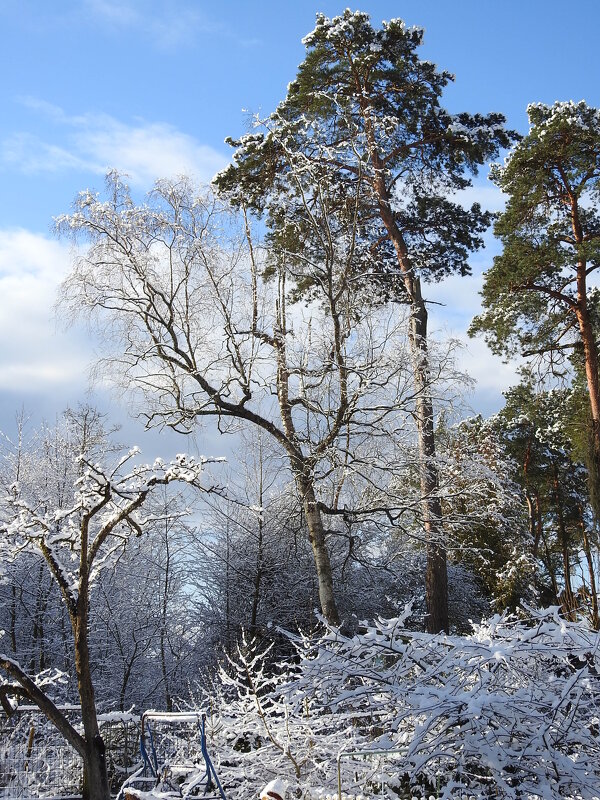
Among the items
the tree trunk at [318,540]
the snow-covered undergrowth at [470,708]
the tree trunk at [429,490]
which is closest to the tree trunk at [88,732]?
the snow-covered undergrowth at [470,708]

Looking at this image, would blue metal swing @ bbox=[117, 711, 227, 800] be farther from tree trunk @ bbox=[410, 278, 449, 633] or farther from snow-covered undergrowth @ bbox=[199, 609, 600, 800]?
tree trunk @ bbox=[410, 278, 449, 633]

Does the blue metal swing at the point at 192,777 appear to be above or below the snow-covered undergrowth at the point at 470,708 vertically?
below

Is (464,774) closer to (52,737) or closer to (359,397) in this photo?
(52,737)

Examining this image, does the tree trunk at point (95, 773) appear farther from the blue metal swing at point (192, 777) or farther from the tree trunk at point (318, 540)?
the tree trunk at point (318, 540)

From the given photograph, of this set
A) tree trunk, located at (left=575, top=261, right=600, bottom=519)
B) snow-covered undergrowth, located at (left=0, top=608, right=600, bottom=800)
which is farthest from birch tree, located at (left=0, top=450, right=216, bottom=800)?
tree trunk, located at (left=575, top=261, right=600, bottom=519)

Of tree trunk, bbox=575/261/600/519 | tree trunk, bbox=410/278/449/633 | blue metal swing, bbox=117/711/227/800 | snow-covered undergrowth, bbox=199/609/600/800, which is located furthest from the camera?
tree trunk, bbox=575/261/600/519

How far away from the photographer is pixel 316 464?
12.0m

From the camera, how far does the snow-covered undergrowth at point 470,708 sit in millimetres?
3516

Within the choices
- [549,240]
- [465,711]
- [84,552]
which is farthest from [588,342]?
[465,711]

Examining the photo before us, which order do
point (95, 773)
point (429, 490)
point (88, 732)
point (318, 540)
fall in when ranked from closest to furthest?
point (95, 773)
point (88, 732)
point (318, 540)
point (429, 490)

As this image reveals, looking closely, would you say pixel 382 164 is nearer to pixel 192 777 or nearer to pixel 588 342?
pixel 588 342

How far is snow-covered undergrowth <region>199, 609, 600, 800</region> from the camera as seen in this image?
3516mm

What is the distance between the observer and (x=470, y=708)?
339 cm

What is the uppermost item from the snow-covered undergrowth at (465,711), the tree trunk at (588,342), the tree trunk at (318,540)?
the tree trunk at (588,342)
